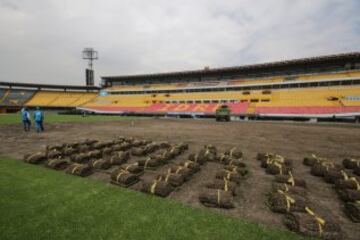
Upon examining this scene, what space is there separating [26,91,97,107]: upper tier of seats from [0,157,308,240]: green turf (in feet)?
220

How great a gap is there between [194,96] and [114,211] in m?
52.2

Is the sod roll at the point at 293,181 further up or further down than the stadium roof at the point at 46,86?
further down

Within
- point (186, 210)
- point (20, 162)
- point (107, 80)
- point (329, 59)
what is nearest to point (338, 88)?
point (329, 59)

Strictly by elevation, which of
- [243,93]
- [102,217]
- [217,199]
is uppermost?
[243,93]

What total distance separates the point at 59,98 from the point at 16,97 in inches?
475

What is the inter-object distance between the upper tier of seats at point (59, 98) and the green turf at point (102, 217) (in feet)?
220

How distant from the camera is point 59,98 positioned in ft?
220

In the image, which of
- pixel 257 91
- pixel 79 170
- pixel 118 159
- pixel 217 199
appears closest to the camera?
pixel 217 199

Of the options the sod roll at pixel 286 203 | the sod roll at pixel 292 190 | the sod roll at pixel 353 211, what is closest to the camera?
the sod roll at pixel 353 211

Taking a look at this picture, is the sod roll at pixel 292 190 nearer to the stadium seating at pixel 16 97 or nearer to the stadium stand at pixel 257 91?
the stadium stand at pixel 257 91

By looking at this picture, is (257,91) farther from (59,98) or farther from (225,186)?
(59,98)

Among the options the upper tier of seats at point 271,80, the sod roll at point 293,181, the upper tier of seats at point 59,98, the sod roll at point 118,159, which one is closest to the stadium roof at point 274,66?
the upper tier of seats at point 271,80

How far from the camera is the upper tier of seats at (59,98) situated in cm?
6238

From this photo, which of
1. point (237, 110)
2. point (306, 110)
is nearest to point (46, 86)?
point (237, 110)
